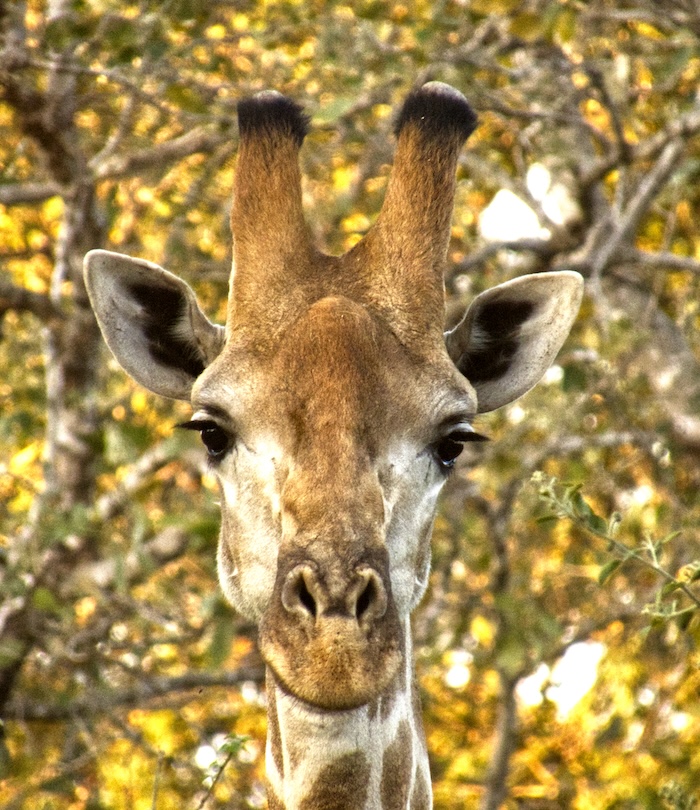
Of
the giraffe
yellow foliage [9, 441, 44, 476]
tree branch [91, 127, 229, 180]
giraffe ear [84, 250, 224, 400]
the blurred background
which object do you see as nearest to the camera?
the giraffe

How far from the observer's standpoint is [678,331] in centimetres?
658

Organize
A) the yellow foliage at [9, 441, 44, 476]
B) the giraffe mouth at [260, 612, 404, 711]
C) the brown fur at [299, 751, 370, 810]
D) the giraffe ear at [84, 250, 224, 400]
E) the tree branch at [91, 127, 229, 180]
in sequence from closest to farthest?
the giraffe mouth at [260, 612, 404, 711] < the brown fur at [299, 751, 370, 810] < the giraffe ear at [84, 250, 224, 400] < the tree branch at [91, 127, 229, 180] < the yellow foliage at [9, 441, 44, 476]

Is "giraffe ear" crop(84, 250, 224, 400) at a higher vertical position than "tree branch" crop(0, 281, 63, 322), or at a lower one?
higher

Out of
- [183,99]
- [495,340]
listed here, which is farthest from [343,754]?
[183,99]

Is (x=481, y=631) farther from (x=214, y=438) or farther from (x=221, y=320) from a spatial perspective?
(x=214, y=438)

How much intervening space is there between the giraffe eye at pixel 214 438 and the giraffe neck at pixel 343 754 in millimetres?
701

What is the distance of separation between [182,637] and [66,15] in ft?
10.9

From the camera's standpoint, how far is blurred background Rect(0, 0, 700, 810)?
5875 mm

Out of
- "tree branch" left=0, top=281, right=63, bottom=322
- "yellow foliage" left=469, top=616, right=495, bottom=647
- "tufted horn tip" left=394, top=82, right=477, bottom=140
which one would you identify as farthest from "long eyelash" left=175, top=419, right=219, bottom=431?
"yellow foliage" left=469, top=616, right=495, bottom=647

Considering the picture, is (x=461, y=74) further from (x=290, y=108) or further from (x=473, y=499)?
(x=473, y=499)

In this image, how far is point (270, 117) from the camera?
395 cm

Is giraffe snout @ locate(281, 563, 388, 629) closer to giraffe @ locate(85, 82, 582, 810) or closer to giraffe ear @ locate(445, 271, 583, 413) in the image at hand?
giraffe @ locate(85, 82, 582, 810)

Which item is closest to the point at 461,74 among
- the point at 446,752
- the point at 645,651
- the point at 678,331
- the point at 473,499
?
the point at 678,331

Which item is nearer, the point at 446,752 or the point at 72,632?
the point at 72,632
